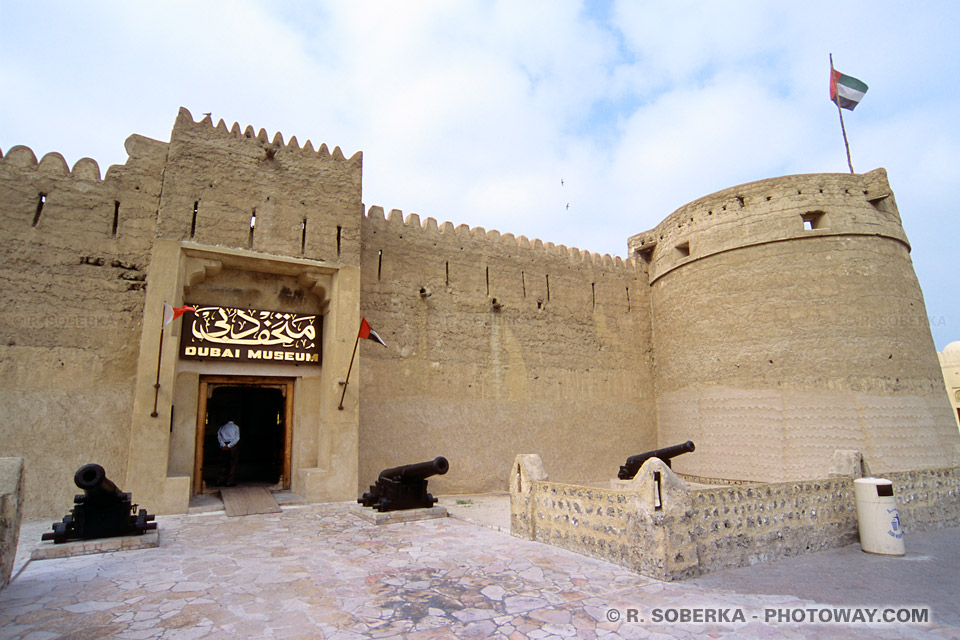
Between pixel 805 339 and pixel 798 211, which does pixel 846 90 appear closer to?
pixel 798 211

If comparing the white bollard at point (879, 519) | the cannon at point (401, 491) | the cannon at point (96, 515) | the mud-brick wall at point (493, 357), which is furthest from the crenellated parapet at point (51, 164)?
the white bollard at point (879, 519)

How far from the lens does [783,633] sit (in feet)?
12.4

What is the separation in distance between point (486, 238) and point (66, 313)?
8.77m

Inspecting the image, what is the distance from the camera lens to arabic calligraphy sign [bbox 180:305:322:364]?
9.62 meters

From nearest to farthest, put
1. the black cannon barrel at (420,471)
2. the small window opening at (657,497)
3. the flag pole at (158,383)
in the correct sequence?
the small window opening at (657,497) < the black cannon barrel at (420,471) < the flag pole at (158,383)

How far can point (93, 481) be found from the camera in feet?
19.0

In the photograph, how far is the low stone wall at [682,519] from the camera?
5074 mm

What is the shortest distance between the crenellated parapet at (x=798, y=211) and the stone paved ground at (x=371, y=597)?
31.6ft

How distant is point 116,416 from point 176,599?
18.6 feet

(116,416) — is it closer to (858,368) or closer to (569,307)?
(569,307)

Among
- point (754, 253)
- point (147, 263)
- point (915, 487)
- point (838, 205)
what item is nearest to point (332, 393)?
point (147, 263)

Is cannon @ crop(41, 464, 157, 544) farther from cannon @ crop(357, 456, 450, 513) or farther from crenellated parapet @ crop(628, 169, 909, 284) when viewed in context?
crenellated parapet @ crop(628, 169, 909, 284)

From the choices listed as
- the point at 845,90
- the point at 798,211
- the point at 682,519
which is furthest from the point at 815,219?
the point at 682,519

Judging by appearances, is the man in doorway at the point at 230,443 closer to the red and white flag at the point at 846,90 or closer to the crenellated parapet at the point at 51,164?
the crenellated parapet at the point at 51,164
